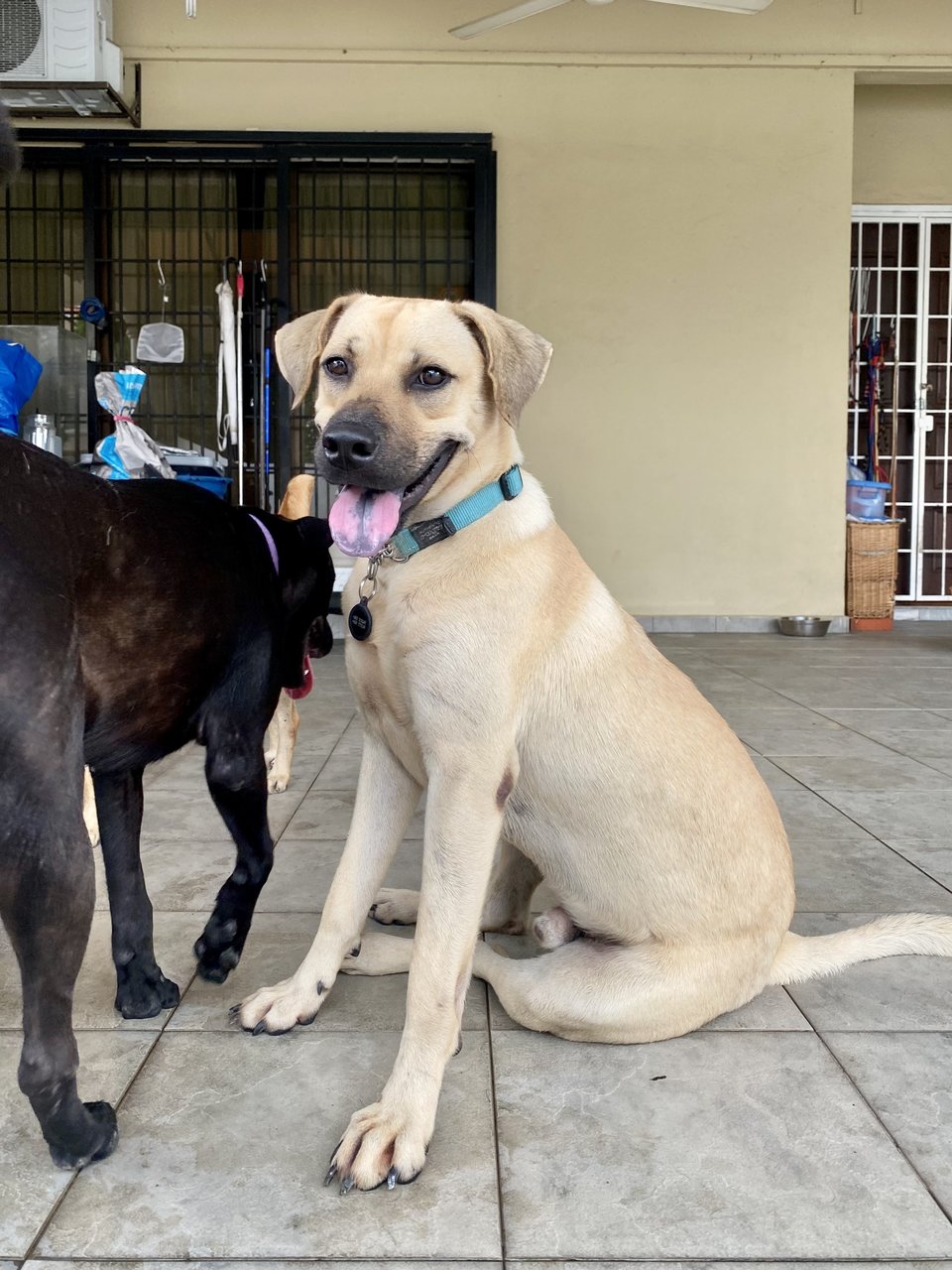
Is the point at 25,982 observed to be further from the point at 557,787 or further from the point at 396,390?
the point at 396,390

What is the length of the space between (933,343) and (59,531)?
30.8 ft

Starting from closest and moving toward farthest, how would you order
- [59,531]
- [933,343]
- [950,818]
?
[59,531]
[950,818]
[933,343]

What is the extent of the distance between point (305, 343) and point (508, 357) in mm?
369

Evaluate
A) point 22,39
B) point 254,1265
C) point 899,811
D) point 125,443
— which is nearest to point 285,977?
point 254,1265

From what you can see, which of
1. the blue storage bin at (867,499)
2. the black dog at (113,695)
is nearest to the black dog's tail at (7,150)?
the black dog at (113,695)

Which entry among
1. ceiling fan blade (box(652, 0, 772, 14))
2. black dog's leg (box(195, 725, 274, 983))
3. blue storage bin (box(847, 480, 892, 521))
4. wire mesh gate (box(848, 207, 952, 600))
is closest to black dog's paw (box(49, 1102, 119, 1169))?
black dog's leg (box(195, 725, 274, 983))

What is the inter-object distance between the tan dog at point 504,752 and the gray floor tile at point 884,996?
0.09m

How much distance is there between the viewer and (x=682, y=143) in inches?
299

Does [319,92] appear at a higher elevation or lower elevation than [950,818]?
higher

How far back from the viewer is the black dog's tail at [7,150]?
1257 millimetres

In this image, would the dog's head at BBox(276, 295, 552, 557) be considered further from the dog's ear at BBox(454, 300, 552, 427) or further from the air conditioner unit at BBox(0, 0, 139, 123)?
Answer: the air conditioner unit at BBox(0, 0, 139, 123)

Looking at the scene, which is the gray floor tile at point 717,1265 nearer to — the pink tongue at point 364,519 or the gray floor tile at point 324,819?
the pink tongue at point 364,519

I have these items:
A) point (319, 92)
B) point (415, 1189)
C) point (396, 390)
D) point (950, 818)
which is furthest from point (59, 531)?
point (319, 92)

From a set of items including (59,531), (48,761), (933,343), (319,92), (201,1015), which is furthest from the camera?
(933,343)
